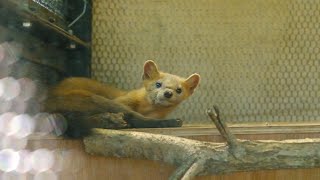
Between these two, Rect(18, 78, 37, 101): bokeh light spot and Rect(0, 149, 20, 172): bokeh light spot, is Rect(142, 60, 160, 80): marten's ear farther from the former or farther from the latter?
Rect(0, 149, 20, 172): bokeh light spot

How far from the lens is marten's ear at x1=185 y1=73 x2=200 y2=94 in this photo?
221cm

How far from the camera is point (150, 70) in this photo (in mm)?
2221

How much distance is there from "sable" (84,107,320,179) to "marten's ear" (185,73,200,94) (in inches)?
24.9

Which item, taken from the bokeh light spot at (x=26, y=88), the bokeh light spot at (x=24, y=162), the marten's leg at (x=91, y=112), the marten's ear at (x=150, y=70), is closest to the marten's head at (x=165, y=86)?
the marten's ear at (x=150, y=70)

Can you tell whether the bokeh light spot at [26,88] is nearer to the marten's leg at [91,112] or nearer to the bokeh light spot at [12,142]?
the marten's leg at [91,112]

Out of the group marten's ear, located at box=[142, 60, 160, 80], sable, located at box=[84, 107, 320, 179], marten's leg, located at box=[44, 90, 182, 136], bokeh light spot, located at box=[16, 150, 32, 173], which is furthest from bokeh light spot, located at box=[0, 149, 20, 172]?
marten's ear, located at box=[142, 60, 160, 80]

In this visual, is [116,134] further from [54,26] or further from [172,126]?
[54,26]

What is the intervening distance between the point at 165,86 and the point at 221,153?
0.76 m

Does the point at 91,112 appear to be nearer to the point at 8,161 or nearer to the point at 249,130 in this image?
the point at 8,161

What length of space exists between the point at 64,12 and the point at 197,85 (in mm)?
598

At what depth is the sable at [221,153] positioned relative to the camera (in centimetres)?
151

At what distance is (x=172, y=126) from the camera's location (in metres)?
1.92

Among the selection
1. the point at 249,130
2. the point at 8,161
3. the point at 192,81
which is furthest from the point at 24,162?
the point at 192,81

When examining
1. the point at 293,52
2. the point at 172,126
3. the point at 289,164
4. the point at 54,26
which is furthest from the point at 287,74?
the point at 54,26
